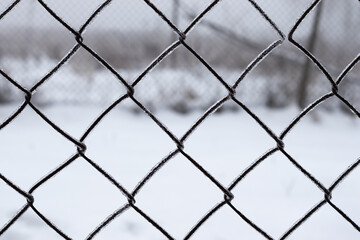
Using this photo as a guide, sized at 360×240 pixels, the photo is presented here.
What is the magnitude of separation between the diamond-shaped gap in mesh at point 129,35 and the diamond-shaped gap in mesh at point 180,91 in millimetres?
176

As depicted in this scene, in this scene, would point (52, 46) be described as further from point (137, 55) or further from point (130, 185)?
point (130, 185)

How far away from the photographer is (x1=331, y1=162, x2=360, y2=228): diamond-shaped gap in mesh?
7.00ft

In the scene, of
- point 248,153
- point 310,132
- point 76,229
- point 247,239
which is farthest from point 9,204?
point 310,132

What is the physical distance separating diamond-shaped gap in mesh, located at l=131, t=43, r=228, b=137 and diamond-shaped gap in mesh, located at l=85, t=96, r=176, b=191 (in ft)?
0.78

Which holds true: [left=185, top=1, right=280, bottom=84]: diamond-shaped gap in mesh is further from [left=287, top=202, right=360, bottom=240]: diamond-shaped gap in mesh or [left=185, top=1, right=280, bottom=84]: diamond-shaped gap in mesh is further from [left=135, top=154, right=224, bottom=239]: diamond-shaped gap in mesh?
[left=287, top=202, right=360, bottom=240]: diamond-shaped gap in mesh

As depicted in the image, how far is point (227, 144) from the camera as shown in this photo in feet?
11.1

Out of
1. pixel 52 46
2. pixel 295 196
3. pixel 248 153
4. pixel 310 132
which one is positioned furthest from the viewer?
pixel 52 46

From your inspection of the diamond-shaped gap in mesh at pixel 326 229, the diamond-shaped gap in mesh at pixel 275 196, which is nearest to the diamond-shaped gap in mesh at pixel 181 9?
the diamond-shaped gap in mesh at pixel 275 196

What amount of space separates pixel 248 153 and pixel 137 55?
1742mm

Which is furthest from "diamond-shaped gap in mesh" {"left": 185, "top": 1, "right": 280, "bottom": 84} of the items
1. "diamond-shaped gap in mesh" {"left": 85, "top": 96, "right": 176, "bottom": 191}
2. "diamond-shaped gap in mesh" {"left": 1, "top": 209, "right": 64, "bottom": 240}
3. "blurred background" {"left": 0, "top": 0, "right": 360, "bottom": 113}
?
"diamond-shaped gap in mesh" {"left": 1, "top": 209, "right": 64, "bottom": 240}

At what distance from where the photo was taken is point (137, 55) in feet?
14.3

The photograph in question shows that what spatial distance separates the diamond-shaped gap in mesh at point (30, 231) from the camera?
1.76 m

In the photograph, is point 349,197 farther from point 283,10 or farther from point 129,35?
point 129,35

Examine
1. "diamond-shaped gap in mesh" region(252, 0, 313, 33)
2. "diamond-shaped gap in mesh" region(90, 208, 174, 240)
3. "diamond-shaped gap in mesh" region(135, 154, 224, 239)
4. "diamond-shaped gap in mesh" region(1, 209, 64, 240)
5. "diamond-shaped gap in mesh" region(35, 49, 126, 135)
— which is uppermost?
"diamond-shaped gap in mesh" region(252, 0, 313, 33)
